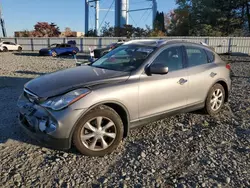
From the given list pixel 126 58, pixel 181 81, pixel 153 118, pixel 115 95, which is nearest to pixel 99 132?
pixel 115 95

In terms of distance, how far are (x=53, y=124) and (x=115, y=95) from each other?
0.90 m

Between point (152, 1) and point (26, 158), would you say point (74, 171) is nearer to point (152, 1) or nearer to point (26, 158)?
point (26, 158)

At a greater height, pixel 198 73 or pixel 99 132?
pixel 198 73

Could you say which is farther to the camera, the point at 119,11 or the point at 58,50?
the point at 119,11

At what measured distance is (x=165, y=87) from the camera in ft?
11.9

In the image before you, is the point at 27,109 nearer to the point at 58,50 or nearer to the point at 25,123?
the point at 25,123

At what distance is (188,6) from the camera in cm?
3884

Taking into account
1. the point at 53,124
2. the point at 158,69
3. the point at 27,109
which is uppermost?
the point at 158,69

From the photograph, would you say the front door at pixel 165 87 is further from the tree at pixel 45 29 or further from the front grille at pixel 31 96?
the tree at pixel 45 29

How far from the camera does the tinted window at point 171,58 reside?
3.74 m

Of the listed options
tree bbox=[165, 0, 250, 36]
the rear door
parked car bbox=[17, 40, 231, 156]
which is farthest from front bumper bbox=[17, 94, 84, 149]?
tree bbox=[165, 0, 250, 36]

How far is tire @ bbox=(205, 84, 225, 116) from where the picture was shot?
14.8 ft

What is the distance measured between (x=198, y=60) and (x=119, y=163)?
260cm

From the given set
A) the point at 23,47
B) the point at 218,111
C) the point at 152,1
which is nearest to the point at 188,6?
the point at 152,1
